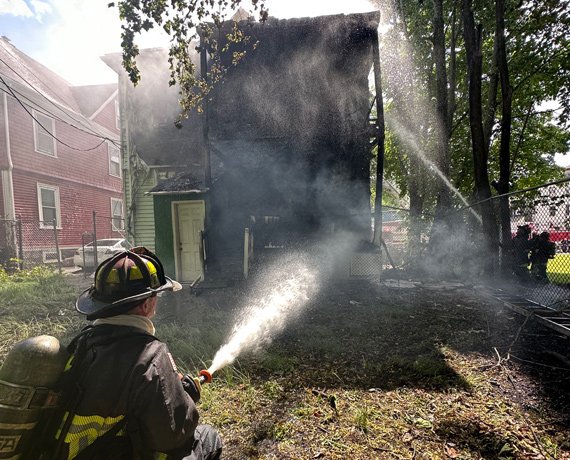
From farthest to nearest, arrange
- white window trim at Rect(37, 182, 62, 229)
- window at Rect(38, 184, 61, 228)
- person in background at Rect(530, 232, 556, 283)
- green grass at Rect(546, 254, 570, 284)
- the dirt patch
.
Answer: window at Rect(38, 184, 61, 228)
white window trim at Rect(37, 182, 62, 229)
person in background at Rect(530, 232, 556, 283)
green grass at Rect(546, 254, 570, 284)
the dirt patch

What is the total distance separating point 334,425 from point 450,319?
4.24 m

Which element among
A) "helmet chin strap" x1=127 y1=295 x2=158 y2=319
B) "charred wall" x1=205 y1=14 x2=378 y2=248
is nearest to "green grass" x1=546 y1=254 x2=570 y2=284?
"charred wall" x1=205 y1=14 x2=378 y2=248

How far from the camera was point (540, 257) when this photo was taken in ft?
26.9

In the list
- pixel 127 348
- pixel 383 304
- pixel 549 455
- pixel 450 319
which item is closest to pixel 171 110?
pixel 383 304

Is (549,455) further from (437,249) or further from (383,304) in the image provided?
(437,249)

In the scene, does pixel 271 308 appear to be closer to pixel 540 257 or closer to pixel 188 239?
pixel 188 239

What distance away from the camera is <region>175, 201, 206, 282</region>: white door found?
39.1 feet

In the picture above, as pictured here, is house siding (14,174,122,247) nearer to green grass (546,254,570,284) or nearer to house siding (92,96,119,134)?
house siding (92,96,119,134)

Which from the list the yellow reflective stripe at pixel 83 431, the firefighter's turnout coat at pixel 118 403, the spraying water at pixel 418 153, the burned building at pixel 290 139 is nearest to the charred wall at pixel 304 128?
the burned building at pixel 290 139

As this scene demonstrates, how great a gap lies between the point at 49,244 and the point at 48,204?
2.31 meters

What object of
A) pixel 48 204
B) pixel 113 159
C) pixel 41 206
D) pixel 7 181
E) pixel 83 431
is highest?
pixel 113 159

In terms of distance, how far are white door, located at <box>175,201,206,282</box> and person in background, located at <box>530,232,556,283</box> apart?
10.4 metres

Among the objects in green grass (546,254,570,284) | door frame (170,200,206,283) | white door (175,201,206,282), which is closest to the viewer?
green grass (546,254,570,284)

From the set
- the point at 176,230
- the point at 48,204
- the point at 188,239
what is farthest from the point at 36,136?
the point at 188,239
